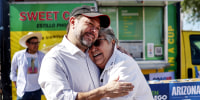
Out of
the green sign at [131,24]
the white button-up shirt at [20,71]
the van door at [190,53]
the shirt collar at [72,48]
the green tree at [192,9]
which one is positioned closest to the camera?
the shirt collar at [72,48]

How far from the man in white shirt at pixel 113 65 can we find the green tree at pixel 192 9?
43.1 feet

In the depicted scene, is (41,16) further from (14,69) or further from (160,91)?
(160,91)

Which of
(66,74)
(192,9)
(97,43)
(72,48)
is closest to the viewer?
(66,74)

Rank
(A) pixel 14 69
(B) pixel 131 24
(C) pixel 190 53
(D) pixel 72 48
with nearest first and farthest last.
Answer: (D) pixel 72 48, (A) pixel 14 69, (C) pixel 190 53, (B) pixel 131 24

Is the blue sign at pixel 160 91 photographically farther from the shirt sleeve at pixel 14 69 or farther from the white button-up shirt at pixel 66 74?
the shirt sleeve at pixel 14 69

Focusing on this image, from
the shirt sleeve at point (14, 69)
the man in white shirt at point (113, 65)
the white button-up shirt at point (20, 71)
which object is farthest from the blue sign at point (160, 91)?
the shirt sleeve at point (14, 69)

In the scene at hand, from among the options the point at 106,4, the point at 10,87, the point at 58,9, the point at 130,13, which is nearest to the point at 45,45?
the point at 58,9

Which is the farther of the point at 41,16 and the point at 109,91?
the point at 41,16

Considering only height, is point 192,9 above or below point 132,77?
above

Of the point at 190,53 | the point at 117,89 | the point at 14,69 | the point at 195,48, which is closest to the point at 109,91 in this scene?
the point at 117,89

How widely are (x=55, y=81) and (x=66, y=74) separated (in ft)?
0.41

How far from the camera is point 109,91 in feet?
5.04

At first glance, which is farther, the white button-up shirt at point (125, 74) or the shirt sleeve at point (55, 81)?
the white button-up shirt at point (125, 74)

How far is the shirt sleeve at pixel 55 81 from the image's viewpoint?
1467mm
